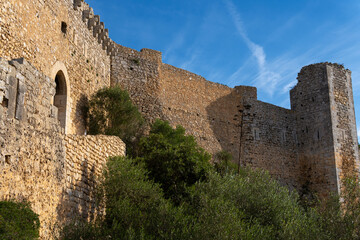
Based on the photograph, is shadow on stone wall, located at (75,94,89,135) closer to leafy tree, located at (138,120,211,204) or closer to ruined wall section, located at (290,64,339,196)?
leafy tree, located at (138,120,211,204)

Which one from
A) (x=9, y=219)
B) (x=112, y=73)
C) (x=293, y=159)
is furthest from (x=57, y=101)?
(x=293, y=159)

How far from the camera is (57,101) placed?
14.6 meters

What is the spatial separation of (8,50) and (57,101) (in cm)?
388

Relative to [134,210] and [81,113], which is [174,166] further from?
[134,210]

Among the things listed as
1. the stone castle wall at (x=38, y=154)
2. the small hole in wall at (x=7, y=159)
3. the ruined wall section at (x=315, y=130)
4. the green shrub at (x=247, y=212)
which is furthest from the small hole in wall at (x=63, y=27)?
the ruined wall section at (x=315, y=130)

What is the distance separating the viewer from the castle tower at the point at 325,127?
82.2ft

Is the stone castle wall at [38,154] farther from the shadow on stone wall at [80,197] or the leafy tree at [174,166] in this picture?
the leafy tree at [174,166]

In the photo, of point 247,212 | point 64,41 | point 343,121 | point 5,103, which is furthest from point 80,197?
point 343,121

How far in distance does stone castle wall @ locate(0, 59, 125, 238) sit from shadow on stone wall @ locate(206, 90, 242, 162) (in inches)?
591

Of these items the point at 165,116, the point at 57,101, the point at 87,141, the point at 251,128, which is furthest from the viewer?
the point at 251,128

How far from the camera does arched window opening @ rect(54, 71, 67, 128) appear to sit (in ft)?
47.3

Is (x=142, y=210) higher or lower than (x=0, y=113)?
lower

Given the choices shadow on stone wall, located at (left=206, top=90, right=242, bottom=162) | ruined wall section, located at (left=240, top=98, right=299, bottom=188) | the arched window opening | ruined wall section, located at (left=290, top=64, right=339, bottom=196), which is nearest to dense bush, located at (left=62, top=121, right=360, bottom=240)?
the arched window opening

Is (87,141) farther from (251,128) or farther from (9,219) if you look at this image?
(251,128)
